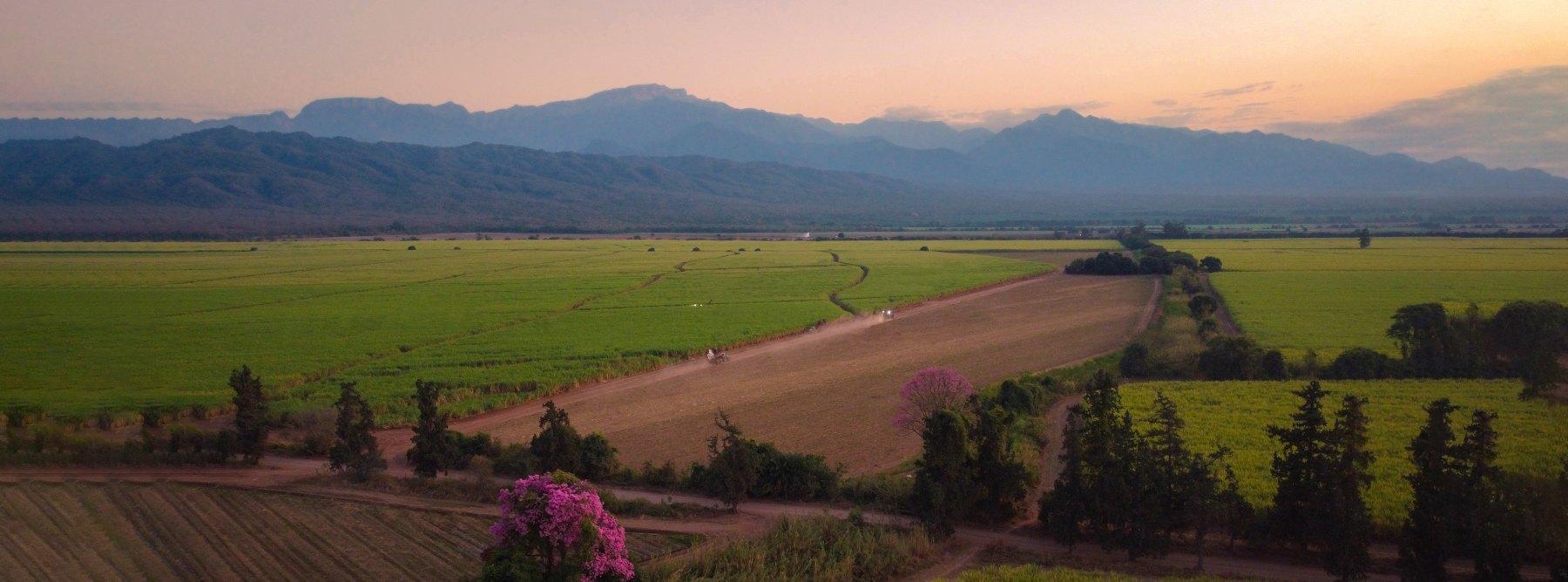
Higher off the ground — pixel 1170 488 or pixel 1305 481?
pixel 1305 481

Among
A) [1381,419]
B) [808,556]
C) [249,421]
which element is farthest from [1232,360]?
[249,421]

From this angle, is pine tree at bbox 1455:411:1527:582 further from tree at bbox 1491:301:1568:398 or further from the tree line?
tree at bbox 1491:301:1568:398

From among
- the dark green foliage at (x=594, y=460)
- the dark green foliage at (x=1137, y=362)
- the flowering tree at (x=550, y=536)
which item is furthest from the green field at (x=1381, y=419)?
the dark green foliage at (x=594, y=460)

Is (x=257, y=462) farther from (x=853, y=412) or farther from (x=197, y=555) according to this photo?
(x=853, y=412)

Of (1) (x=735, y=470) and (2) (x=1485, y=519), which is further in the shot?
(1) (x=735, y=470)

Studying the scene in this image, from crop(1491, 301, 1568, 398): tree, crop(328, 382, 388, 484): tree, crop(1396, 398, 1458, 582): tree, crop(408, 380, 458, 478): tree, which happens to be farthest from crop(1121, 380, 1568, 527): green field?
crop(328, 382, 388, 484): tree

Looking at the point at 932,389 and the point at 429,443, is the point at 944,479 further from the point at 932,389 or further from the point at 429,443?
the point at 429,443
